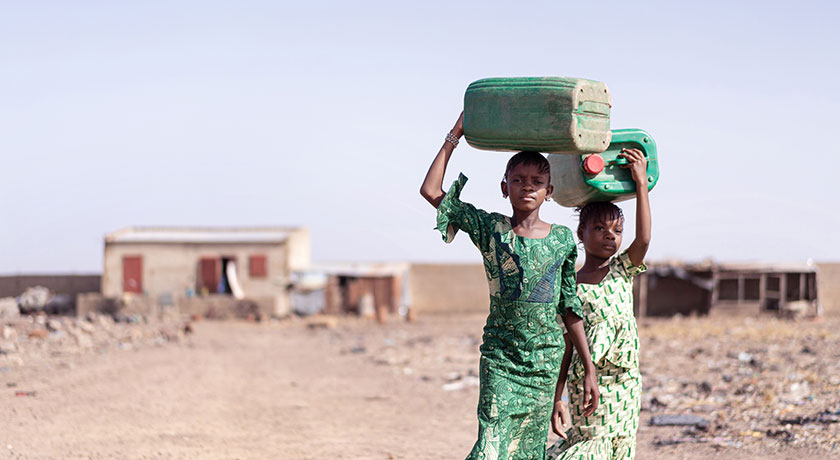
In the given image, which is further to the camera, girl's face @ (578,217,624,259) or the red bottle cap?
girl's face @ (578,217,624,259)

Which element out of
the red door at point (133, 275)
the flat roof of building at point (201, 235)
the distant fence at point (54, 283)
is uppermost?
the flat roof of building at point (201, 235)

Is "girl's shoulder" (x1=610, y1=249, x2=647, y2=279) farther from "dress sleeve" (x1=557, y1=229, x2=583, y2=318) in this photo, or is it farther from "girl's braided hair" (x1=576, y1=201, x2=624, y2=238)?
"dress sleeve" (x1=557, y1=229, x2=583, y2=318)

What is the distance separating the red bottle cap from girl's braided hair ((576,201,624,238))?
0.76ft

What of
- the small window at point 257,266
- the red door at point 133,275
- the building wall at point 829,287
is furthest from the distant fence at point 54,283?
the building wall at point 829,287

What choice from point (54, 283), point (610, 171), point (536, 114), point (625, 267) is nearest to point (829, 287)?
point (625, 267)

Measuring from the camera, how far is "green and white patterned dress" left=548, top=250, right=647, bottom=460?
380 cm

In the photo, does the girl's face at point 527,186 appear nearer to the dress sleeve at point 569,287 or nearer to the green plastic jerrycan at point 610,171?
the dress sleeve at point 569,287

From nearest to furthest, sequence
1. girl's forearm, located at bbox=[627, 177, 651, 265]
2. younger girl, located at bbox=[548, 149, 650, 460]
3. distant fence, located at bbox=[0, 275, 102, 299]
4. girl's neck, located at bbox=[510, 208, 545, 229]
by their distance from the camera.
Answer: girl's neck, located at bbox=[510, 208, 545, 229] < girl's forearm, located at bbox=[627, 177, 651, 265] < younger girl, located at bbox=[548, 149, 650, 460] < distant fence, located at bbox=[0, 275, 102, 299]

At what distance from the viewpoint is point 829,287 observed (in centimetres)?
2572

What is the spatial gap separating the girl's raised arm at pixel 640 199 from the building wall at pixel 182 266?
77.5 feet

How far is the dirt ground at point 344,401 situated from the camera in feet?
21.5

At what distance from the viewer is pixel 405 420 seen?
848cm

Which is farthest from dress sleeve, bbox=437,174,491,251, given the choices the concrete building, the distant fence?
the distant fence

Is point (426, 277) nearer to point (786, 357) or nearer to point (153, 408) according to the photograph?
point (786, 357)
